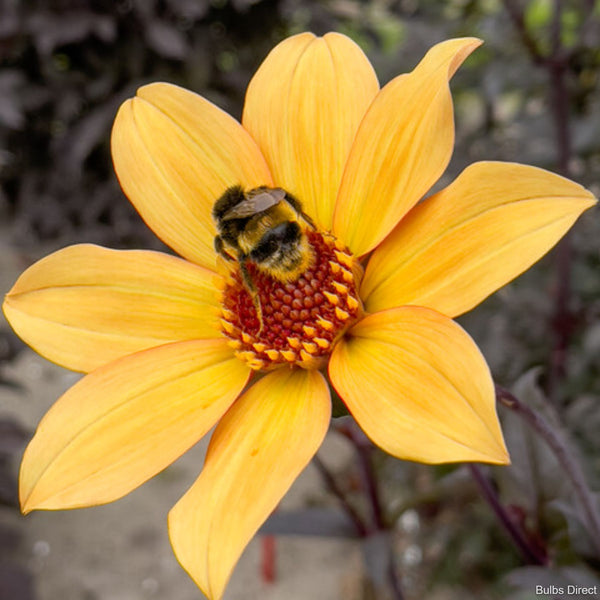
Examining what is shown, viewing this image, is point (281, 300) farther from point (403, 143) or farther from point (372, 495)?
point (372, 495)

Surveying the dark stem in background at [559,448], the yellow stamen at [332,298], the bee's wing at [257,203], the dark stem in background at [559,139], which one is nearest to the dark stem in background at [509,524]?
the dark stem in background at [559,448]

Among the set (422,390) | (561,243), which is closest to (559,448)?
(422,390)

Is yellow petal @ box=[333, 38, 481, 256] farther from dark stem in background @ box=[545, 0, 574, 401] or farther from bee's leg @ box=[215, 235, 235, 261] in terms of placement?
dark stem in background @ box=[545, 0, 574, 401]

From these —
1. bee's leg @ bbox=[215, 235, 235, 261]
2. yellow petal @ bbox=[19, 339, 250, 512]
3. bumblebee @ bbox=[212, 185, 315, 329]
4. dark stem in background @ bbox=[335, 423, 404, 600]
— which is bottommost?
dark stem in background @ bbox=[335, 423, 404, 600]

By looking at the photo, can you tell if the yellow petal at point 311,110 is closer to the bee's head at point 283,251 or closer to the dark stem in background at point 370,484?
the bee's head at point 283,251

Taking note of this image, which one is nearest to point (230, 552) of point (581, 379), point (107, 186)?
point (581, 379)

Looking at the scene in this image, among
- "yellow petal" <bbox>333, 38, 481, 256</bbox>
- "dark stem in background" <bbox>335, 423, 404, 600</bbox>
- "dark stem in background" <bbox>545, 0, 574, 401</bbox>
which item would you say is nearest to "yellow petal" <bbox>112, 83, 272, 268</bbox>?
"yellow petal" <bbox>333, 38, 481, 256</bbox>

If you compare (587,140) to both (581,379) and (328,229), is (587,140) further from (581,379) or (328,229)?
(328,229)
